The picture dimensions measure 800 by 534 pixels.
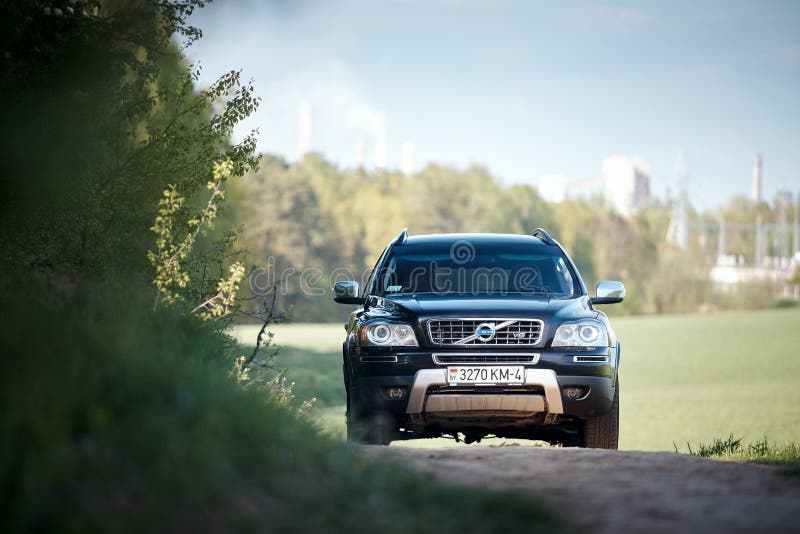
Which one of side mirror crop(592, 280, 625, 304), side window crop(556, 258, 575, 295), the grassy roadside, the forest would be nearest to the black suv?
side mirror crop(592, 280, 625, 304)

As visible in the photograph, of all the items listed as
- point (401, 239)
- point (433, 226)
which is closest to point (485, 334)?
point (401, 239)

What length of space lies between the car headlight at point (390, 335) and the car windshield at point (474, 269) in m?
1.21

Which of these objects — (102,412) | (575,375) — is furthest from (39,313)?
(575,375)

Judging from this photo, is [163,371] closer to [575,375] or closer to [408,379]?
[408,379]

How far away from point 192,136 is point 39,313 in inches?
202

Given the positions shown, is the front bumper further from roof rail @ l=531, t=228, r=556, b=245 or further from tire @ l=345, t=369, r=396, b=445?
roof rail @ l=531, t=228, r=556, b=245

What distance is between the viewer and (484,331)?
8.55 meters

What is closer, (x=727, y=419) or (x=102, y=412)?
(x=102, y=412)

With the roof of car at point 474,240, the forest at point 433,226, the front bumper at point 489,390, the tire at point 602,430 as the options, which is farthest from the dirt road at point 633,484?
the forest at point 433,226

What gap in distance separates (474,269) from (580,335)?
68.4 inches

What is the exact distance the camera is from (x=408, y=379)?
8.38 metres

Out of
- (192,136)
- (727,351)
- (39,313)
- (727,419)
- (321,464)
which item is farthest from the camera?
(727,351)

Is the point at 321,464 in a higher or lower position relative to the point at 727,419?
higher

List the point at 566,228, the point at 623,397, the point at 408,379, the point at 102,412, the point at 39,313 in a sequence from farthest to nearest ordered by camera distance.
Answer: the point at 566,228 < the point at 623,397 < the point at 408,379 < the point at 39,313 < the point at 102,412
